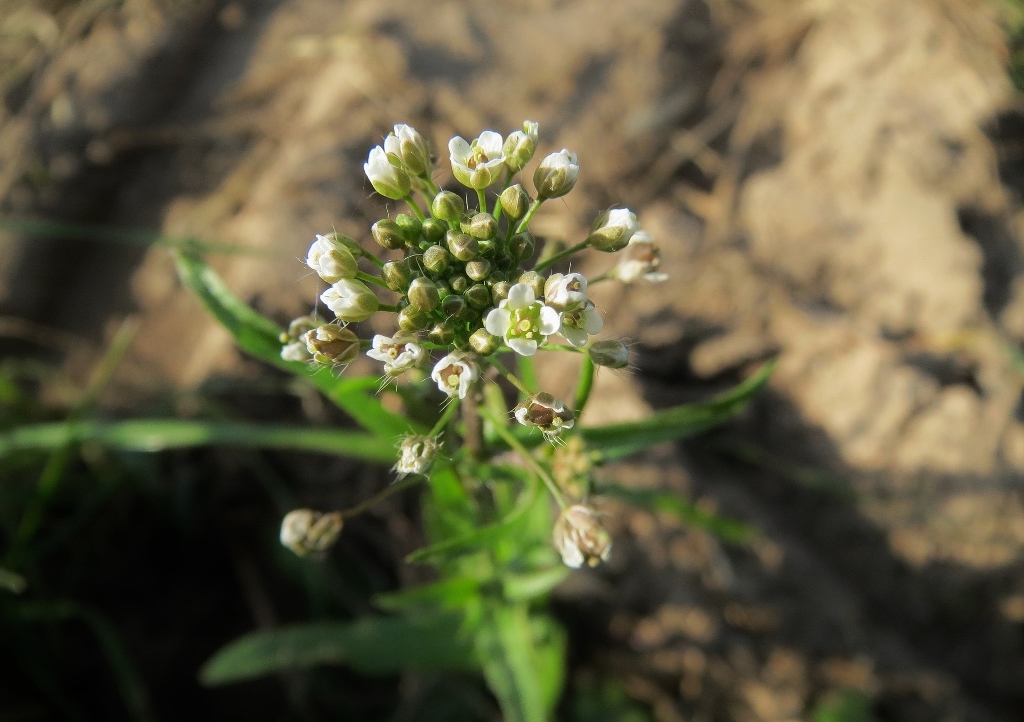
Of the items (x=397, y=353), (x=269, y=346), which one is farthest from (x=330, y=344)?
(x=269, y=346)

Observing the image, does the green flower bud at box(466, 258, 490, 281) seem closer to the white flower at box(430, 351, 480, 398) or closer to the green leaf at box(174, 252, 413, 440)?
the white flower at box(430, 351, 480, 398)

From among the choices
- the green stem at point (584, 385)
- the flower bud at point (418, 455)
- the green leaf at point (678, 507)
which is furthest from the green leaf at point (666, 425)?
the flower bud at point (418, 455)

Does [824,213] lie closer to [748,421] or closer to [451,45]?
[748,421]

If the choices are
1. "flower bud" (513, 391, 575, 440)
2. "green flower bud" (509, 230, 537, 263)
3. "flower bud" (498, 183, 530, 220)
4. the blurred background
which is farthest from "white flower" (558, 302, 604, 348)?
the blurred background

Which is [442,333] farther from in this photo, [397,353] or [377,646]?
[377,646]

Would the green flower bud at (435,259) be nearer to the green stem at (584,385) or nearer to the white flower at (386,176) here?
the white flower at (386,176)

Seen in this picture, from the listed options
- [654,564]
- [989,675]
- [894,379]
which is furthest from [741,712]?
[894,379]
